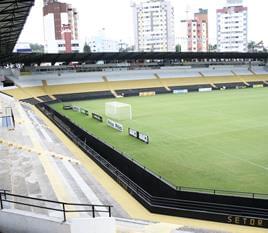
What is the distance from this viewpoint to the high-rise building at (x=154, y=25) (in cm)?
18038

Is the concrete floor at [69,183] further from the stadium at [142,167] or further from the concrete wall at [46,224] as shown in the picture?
the concrete wall at [46,224]

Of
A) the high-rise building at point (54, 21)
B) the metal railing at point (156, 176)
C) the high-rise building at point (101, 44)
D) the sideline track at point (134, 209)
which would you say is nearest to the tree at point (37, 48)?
the high-rise building at point (54, 21)

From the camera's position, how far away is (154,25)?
181750 mm

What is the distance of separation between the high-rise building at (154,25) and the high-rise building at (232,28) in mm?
23084

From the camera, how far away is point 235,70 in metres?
89.6

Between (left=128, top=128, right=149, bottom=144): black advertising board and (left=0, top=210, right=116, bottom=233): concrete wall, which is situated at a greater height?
(left=0, top=210, right=116, bottom=233): concrete wall

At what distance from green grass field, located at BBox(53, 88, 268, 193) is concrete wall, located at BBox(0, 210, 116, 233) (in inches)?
403

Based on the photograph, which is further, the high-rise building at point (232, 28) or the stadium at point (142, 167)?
the high-rise building at point (232, 28)

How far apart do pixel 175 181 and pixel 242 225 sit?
5470mm

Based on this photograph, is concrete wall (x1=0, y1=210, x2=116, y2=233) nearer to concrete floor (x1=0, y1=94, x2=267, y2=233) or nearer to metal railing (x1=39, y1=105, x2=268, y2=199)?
concrete floor (x1=0, y1=94, x2=267, y2=233)

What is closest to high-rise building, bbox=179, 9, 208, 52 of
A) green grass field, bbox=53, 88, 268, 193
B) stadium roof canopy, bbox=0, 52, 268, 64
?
stadium roof canopy, bbox=0, 52, 268, 64

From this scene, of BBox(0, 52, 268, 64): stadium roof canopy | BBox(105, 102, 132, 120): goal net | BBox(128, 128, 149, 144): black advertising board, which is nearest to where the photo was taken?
BBox(128, 128, 149, 144): black advertising board

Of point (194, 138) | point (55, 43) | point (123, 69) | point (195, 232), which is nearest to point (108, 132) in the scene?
point (194, 138)

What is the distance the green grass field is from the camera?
20158 mm
